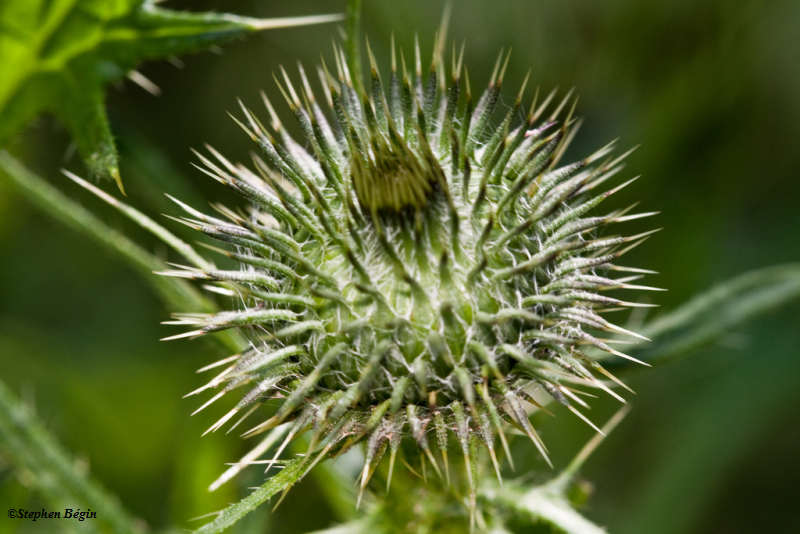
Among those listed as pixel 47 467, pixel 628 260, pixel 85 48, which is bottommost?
pixel 47 467

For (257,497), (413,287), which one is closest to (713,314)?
(413,287)

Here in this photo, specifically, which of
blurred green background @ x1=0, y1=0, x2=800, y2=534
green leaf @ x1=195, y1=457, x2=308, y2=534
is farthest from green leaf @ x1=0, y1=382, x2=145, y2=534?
green leaf @ x1=195, y1=457, x2=308, y2=534

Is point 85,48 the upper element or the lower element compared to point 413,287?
upper

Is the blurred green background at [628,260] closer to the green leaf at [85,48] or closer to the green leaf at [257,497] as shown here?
the green leaf at [85,48]

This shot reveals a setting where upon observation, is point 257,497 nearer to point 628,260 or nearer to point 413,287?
point 413,287

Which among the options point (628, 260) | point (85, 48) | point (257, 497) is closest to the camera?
point (257, 497)

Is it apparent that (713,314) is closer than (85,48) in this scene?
No

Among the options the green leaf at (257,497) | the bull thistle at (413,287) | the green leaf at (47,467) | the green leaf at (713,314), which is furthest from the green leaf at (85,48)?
the green leaf at (713,314)
